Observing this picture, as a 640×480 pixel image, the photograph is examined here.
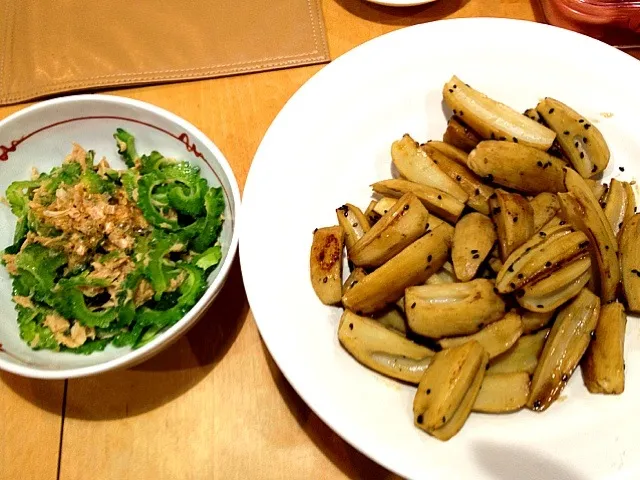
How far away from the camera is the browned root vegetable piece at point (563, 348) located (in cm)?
85

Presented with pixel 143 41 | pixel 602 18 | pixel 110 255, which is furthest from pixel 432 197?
pixel 143 41

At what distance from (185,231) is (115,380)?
1.16 feet

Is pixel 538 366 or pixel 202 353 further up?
pixel 538 366

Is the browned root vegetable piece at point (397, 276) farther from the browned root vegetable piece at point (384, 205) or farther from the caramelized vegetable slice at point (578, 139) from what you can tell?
the caramelized vegetable slice at point (578, 139)

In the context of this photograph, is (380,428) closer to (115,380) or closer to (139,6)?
(115,380)

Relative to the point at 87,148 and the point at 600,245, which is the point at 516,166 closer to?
the point at 600,245

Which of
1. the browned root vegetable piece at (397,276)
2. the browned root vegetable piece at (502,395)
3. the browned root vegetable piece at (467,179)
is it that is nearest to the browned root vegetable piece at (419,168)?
the browned root vegetable piece at (467,179)

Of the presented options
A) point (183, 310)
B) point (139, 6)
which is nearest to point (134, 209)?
point (183, 310)

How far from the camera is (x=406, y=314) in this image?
2.93 feet

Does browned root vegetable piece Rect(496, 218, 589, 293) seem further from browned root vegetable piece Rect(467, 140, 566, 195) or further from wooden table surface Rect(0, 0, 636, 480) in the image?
wooden table surface Rect(0, 0, 636, 480)

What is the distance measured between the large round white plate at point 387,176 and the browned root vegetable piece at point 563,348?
0.12 feet

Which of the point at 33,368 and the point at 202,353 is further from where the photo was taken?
the point at 202,353

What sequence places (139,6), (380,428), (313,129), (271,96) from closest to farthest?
(380,428), (313,129), (271,96), (139,6)

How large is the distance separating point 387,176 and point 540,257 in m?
0.36
